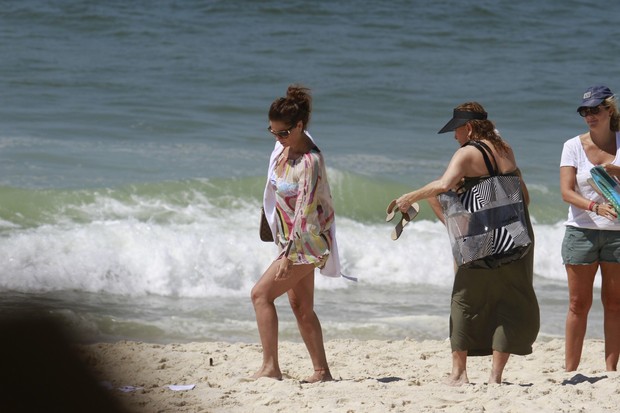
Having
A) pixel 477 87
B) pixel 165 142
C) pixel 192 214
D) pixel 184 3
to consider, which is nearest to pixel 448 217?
pixel 192 214

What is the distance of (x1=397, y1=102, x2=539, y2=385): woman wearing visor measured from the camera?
5.22 metres

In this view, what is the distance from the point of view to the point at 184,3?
24531 mm

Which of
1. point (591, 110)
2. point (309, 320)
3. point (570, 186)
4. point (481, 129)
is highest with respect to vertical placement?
point (591, 110)

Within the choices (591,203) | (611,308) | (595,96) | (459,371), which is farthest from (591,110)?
(459,371)

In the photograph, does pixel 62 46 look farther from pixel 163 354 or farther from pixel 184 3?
pixel 163 354

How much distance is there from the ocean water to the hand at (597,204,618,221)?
107 inches

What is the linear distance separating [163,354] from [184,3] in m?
18.7

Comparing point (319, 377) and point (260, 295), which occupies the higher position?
point (260, 295)

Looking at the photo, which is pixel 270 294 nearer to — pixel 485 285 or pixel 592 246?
pixel 485 285

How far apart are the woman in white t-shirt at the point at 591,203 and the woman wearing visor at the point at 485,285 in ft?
1.41

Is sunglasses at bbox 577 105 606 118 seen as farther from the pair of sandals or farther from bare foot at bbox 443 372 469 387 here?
bare foot at bbox 443 372 469 387

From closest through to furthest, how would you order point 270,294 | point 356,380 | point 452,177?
point 452,177, point 270,294, point 356,380

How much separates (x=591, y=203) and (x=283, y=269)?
158cm

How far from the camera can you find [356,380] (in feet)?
18.8
